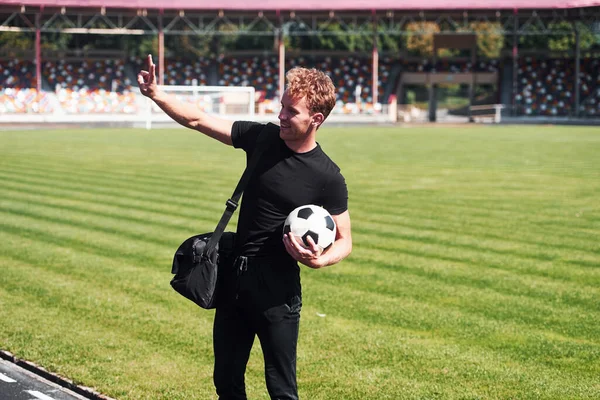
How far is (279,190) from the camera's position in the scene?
15.3 ft

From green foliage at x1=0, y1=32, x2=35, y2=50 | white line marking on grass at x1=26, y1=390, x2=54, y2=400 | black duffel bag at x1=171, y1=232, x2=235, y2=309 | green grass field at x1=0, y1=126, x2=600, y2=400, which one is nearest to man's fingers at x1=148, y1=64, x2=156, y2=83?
black duffel bag at x1=171, y1=232, x2=235, y2=309

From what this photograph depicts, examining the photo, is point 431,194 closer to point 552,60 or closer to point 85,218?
point 85,218

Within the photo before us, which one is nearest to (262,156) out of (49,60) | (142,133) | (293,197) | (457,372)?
(293,197)

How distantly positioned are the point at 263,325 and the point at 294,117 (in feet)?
3.71

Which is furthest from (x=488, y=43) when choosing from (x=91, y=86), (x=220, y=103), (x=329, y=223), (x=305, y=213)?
(x=305, y=213)

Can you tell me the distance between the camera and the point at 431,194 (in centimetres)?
1717

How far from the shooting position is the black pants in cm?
460

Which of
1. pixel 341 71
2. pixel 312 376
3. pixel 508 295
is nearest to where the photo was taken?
pixel 312 376

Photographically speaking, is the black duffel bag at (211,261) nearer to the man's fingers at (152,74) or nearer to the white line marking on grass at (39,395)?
the man's fingers at (152,74)

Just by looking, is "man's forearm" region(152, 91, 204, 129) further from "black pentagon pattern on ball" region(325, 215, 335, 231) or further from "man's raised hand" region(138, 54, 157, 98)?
"black pentagon pattern on ball" region(325, 215, 335, 231)

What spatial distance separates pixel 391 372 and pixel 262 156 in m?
2.71

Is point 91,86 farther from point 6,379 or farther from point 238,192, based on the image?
point 238,192

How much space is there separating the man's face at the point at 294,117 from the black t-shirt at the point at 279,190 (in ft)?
0.61

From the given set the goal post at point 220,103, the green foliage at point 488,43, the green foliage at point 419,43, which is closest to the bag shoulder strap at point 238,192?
the goal post at point 220,103
